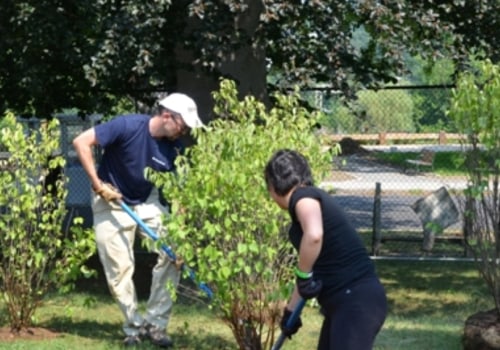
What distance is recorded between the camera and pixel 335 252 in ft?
15.6

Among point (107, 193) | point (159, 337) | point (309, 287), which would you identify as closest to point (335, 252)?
point (309, 287)

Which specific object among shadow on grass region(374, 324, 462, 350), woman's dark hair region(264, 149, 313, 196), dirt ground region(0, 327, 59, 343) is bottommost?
shadow on grass region(374, 324, 462, 350)

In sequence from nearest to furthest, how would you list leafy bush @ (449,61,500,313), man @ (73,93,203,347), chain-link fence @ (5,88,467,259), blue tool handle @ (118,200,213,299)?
blue tool handle @ (118,200,213,299)
man @ (73,93,203,347)
leafy bush @ (449,61,500,313)
chain-link fence @ (5,88,467,259)

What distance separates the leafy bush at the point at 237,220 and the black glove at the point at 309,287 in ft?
5.14

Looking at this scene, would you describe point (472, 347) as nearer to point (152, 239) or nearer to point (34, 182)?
point (152, 239)

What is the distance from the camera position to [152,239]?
717 cm

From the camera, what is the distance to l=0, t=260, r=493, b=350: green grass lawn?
791 centimetres

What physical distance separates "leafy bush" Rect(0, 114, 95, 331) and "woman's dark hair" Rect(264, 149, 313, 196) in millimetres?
3173

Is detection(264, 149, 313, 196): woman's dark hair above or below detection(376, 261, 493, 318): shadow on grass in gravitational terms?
above

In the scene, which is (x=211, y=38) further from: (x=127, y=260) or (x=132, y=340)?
(x=132, y=340)

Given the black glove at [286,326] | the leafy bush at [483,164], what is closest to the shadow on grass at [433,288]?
the leafy bush at [483,164]

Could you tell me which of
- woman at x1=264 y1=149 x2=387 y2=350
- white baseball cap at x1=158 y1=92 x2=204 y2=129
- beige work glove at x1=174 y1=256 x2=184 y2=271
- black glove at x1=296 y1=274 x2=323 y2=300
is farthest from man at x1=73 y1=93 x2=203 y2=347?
black glove at x1=296 y1=274 x2=323 y2=300

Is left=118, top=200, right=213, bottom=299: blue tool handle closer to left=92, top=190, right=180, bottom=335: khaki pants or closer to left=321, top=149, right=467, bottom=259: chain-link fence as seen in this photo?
left=92, top=190, right=180, bottom=335: khaki pants

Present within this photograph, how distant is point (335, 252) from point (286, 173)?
39 centimetres
